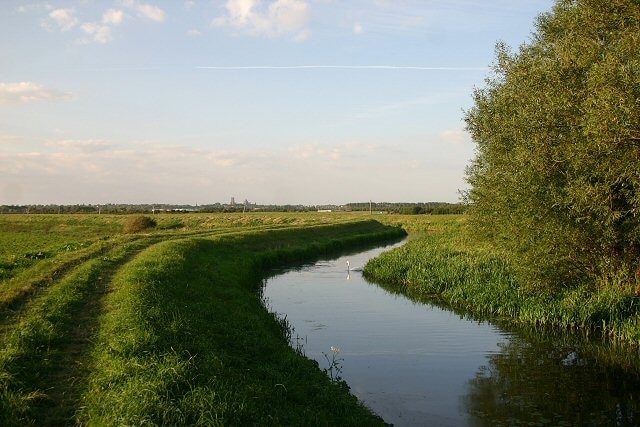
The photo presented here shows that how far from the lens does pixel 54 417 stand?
31.5 feet

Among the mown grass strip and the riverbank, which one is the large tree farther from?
the mown grass strip

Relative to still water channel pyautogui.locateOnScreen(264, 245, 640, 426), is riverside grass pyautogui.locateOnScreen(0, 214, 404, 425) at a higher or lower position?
higher

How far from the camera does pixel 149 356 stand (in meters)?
12.1

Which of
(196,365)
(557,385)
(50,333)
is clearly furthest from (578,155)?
(50,333)

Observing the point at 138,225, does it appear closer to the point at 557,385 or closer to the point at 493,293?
the point at 493,293

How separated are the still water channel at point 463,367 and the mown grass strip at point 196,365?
1738 millimetres

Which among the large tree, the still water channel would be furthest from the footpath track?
the large tree

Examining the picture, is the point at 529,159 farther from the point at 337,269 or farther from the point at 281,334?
the point at 337,269

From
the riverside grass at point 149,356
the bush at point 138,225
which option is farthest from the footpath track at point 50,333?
the bush at point 138,225

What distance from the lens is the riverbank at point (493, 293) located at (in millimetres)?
20109

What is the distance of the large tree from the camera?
17.7 m

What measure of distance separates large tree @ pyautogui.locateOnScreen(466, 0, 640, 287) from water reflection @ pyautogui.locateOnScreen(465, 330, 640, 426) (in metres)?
3.46

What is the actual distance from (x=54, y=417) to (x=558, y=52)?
21.6 meters

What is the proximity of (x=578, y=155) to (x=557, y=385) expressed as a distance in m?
8.08
